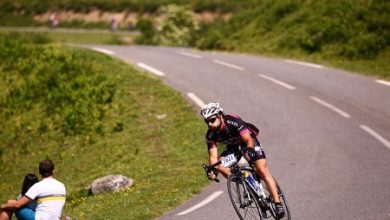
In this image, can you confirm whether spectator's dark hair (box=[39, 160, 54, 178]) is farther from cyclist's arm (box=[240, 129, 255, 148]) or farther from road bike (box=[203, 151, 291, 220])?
cyclist's arm (box=[240, 129, 255, 148])

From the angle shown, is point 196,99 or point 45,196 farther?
point 196,99

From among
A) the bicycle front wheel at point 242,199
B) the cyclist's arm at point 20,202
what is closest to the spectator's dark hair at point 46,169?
the cyclist's arm at point 20,202

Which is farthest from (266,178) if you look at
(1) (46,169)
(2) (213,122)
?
(1) (46,169)

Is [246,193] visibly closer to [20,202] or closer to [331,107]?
[20,202]

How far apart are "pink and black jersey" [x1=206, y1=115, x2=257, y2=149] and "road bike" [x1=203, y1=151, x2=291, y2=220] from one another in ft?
0.78

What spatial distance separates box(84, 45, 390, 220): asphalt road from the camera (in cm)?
1031

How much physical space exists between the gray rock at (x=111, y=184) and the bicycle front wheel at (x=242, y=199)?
4628mm

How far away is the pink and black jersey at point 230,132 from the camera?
8.71m

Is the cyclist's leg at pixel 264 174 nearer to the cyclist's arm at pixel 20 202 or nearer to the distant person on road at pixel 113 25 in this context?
the cyclist's arm at pixel 20 202

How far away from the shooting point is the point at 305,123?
15359 millimetres

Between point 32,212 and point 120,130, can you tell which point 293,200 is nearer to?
point 32,212

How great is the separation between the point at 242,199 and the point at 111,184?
4884 mm

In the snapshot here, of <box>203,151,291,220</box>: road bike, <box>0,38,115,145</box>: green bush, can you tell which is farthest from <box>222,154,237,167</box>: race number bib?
<box>0,38,115,145</box>: green bush

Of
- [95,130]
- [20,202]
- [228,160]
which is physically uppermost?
[228,160]
